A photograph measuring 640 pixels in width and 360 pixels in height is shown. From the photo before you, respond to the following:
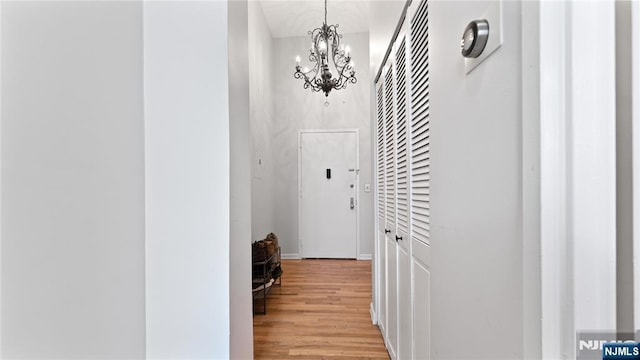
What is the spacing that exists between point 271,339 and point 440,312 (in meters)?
1.65

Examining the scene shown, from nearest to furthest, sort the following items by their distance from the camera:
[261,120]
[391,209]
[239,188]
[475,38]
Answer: [475,38]
[239,188]
[391,209]
[261,120]

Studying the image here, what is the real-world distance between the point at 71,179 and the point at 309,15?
13.9ft

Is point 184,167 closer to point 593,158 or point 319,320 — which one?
point 593,158

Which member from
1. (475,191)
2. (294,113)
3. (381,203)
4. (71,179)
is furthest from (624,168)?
(294,113)

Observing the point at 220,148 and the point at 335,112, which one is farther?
the point at 335,112

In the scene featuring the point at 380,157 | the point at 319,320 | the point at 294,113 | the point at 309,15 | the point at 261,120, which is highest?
the point at 309,15

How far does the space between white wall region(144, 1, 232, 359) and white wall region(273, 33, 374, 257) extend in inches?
159

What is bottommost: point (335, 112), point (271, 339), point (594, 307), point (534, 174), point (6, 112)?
point (271, 339)

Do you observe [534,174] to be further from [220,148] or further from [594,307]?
[220,148]

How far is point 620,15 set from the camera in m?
0.40

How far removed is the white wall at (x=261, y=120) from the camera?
3.47 m

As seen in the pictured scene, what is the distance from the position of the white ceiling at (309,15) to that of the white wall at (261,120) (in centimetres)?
16

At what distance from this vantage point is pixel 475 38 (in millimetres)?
619

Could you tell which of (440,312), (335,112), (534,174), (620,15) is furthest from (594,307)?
(335,112)
